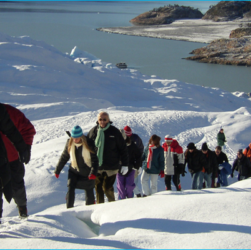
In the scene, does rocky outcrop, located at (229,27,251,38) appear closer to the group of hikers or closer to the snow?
the snow

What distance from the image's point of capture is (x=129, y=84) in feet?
53.4

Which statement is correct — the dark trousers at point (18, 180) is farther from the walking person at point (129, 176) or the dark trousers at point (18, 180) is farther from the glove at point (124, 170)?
the walking person at point (129, 176)

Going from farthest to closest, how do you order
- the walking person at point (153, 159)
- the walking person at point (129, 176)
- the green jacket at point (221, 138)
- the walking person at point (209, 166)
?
the green jacket at point (221, 138) → the walking person at point (209, 166) → the walking person at point (153, 159) → the walking person at point (129, 176)

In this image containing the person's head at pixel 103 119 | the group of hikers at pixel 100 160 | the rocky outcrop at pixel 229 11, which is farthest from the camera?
the rocky outcrop at pixel 229 11

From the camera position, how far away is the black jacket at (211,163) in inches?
202

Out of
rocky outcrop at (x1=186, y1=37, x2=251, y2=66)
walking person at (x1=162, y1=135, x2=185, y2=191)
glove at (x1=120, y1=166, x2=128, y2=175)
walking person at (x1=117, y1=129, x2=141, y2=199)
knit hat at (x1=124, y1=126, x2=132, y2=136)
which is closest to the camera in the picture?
glove at (x1=120, y1=166, x2=128, y2=175)

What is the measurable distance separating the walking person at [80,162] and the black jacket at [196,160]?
2.00 meters

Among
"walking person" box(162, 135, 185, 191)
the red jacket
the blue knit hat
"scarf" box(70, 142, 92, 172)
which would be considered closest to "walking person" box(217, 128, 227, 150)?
"walking person" box(162, 135, 185, 191)

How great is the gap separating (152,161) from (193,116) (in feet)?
17.4

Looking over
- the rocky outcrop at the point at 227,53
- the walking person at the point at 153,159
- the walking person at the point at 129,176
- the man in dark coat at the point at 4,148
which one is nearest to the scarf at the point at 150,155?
the walking person at the point at 153,159

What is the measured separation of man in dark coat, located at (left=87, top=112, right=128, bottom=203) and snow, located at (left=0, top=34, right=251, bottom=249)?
469 mm

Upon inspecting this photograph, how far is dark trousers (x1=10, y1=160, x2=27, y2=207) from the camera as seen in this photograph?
285 centimetres

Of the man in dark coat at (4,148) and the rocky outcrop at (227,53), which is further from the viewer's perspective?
the rocky outcrop at (227,53)

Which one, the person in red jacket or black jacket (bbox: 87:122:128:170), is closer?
the person in red jacket
